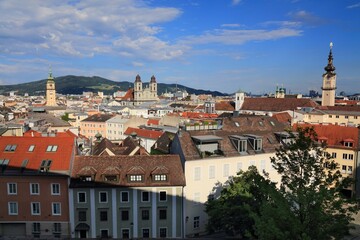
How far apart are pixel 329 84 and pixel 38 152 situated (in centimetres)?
10884

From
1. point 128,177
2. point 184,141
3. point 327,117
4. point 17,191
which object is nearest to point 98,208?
point 128,177

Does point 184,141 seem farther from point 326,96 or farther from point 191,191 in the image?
point 326,96

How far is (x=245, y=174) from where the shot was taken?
→ 34.0 metres

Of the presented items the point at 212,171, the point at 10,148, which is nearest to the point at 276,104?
the point at 212,171

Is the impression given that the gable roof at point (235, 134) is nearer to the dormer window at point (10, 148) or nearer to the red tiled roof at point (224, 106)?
the dormer window at point (10, 148)

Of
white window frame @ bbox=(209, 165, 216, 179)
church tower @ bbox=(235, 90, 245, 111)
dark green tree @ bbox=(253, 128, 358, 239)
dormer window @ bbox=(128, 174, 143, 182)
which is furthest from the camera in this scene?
church tower @ bbox=(235, 90, 245, 111)

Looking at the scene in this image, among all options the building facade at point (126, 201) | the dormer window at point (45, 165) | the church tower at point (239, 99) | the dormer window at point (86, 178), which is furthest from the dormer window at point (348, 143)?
the church tower at point (239, 99)

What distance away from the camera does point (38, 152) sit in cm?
3631

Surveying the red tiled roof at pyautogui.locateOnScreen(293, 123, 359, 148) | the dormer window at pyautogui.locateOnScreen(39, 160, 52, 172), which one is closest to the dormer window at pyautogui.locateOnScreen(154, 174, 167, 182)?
the dormer window at pyautogui.locateOnScreen(39, 160, 52, 172)

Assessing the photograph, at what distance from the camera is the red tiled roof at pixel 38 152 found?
114ft

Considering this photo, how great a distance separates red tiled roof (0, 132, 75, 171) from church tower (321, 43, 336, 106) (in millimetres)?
105046

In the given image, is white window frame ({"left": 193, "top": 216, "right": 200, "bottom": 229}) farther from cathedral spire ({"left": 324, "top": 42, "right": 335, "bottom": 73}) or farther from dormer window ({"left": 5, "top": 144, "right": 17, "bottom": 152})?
cathedral spire ({"left": 324, "top": 42, "right": 335, "bottom": 73})

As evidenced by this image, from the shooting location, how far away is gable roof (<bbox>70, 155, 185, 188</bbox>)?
113 ft

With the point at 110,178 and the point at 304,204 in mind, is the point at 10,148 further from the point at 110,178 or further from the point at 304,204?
the point at 304,204
